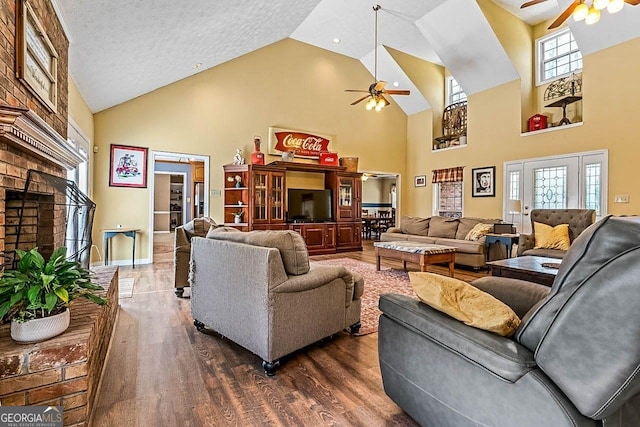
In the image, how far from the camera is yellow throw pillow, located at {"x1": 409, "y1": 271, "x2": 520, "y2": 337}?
3.98ft

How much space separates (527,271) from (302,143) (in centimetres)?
549

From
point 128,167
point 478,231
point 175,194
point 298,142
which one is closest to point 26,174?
point 128,167

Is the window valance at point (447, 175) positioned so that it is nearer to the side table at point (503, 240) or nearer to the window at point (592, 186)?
the window at point (592, 186)

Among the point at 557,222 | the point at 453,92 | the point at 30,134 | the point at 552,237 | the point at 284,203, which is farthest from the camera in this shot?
the point at 453,92

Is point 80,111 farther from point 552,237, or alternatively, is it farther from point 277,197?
point 552,237

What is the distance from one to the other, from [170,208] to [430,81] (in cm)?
883

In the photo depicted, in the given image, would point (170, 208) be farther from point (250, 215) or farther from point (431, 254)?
point (431, 254)

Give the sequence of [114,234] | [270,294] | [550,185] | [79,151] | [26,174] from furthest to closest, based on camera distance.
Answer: [550,185], [114,234], [79,151], [26,174], [270,294]

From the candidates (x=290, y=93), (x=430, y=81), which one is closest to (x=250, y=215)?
(x=290, y=93)

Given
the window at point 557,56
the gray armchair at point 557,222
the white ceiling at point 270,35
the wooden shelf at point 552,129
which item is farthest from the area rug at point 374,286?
the window at point 557,56

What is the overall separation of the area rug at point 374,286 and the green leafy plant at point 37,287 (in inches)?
80.5

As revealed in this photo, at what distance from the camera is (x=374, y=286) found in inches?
170

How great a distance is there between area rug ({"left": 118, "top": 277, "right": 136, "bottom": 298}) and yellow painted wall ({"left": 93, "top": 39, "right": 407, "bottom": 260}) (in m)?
1.56

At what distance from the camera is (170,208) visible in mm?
10961
